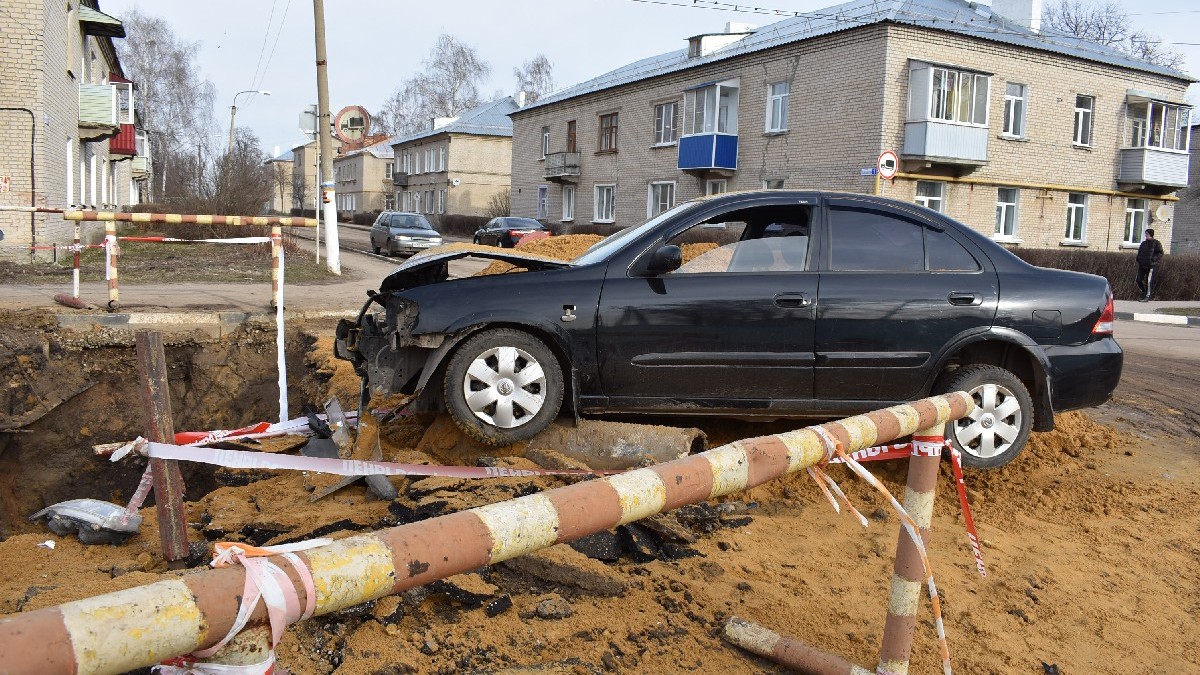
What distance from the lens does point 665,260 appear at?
518cm

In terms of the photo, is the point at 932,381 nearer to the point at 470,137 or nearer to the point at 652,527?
the point at 652,527

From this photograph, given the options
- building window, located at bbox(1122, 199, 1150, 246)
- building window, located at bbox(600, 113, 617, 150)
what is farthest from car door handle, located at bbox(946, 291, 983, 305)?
building window, located at bbox(600, 113, 617, 150)

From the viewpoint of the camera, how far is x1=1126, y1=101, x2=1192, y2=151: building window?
31.1 meters

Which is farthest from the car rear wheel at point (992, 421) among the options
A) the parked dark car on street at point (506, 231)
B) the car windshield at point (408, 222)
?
the parked dark car on street at point (506, 231)

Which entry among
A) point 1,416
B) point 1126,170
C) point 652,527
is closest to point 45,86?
point 1,416

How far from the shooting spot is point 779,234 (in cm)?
566

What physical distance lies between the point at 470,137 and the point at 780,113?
32380 millimetres

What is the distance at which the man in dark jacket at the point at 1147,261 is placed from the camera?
21641 millimetres

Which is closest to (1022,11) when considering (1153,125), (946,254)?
(1153,125)

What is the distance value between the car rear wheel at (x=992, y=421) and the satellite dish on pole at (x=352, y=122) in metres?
21.3

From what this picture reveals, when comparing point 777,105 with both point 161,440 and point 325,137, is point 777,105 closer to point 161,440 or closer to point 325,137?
point 325,137

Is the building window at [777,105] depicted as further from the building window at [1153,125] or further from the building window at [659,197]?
the building window at [1153,125]

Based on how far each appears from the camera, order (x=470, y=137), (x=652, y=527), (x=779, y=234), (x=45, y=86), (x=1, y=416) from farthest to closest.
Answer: (x=470, y=137) → (x=45, y=86) → (x=1, y=416) → (x=779, y=234) → (x=652, y=527)

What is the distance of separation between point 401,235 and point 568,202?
17508mm
